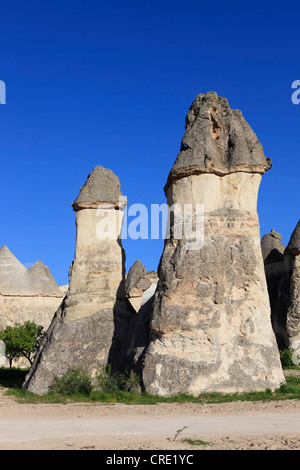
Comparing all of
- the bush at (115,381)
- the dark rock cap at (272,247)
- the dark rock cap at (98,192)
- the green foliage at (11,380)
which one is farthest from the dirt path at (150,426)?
the dark rock cap at (272,247)

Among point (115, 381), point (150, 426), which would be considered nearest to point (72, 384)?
point (115, 381)

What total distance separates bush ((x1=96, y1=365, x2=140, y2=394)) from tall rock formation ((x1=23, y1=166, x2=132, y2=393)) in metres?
0.37

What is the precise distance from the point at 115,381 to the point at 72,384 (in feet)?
3.67

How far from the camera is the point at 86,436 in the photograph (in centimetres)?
716

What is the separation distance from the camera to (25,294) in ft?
93.7

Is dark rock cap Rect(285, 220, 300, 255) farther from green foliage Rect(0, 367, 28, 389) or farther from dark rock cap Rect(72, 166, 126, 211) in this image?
green foliage Rect(0, 367, 28, 389)

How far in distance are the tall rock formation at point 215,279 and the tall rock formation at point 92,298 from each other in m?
2.69

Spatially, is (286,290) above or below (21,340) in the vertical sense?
above

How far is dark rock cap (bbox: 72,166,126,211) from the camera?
1630cm

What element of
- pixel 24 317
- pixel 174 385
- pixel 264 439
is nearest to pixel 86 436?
pixel 264 439

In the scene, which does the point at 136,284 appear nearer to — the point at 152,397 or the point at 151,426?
the point at 152,397

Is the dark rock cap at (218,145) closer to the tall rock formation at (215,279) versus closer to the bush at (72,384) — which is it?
the tall rock formation at (215,279)

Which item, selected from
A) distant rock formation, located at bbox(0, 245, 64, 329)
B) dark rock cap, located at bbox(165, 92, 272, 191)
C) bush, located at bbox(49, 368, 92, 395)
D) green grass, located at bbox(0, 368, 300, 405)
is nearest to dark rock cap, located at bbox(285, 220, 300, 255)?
dark rock cap, located at bbox(165, 92, 272, 191)

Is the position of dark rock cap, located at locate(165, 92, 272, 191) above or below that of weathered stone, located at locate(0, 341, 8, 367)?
above
